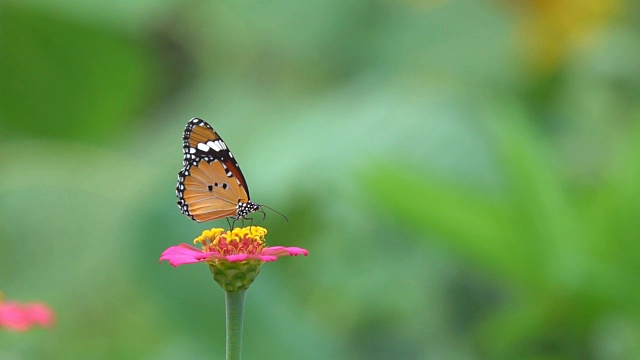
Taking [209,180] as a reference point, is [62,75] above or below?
above

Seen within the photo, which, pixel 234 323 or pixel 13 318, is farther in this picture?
pixel 13 318

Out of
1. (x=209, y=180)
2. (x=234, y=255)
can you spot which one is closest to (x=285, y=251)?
(x=234, y=255)

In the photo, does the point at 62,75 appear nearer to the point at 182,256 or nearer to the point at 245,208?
the point at 245,208

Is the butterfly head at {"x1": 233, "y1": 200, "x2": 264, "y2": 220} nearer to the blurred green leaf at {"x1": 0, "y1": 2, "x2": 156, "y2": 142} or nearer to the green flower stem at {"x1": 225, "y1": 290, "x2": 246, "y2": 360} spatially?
the green flower stem at {"x1": 225, "y1": 290, "x2": 246, "y2": 360}

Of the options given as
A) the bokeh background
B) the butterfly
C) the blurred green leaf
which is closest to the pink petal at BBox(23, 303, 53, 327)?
the butterfly

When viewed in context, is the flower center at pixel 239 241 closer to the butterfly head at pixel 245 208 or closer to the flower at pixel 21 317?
the butterfly head at pixel 245 208

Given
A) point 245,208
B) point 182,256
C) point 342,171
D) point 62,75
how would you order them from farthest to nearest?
point 62,75 < point 342,171 < point 245,208 < point 182,256
